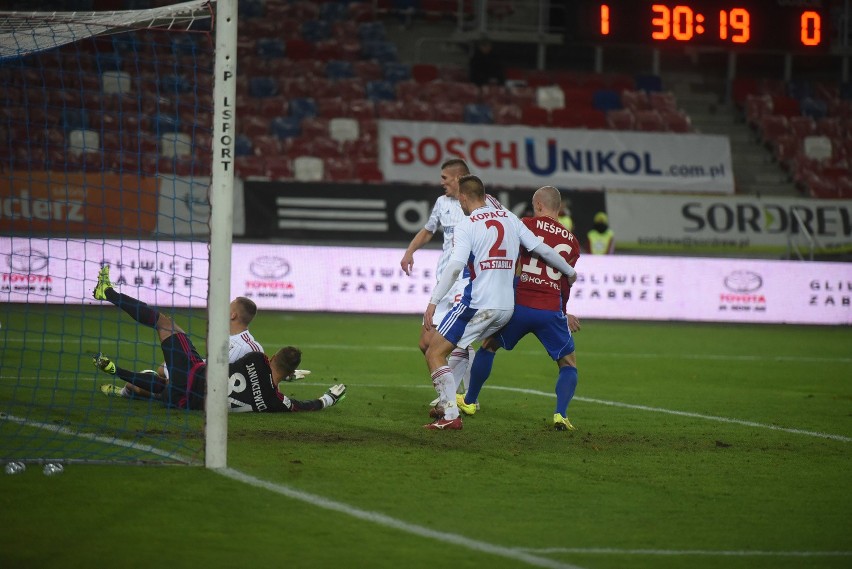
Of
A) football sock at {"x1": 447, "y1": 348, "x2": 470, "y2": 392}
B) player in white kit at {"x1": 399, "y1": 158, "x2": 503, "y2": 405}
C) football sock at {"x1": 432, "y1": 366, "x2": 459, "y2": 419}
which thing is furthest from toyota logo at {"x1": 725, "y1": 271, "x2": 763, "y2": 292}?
football sock at {"x1": 432, "y1": 366, "x2": 459, "y2": 419}

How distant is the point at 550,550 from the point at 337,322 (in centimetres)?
1397

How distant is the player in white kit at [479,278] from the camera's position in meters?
8.65

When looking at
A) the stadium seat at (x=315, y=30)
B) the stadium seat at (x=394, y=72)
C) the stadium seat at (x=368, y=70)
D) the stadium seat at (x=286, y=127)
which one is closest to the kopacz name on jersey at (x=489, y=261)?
the stadium seat at (x=286, y=127)

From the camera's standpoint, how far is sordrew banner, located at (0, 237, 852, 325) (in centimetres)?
1850

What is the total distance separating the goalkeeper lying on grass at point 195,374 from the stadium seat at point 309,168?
15105mm

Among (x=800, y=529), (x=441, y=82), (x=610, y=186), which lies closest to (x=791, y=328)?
(x=610, y=186)

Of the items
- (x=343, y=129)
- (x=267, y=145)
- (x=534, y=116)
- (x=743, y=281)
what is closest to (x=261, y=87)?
(x=267, y=145)

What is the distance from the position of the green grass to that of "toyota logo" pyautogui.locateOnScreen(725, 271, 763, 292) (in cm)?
790

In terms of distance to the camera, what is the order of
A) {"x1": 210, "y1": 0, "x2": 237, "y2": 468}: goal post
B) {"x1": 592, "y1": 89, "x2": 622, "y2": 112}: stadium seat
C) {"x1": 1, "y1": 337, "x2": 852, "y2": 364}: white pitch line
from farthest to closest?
{"x1": 592, "y1": 89, "x2": 622, "y2": 112}: stadium seat < {"x1": 1, "y1": 337, "x2": 852, "y2": 364}: white pitch line < {"x1": 210, "y1": 0, "x2": 237, "y2": 468}: goal post

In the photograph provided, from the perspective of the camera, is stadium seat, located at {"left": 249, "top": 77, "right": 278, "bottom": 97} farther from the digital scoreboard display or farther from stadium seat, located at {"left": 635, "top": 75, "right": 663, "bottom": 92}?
stadium seat, located at {"left": 635, "top": 75, "right": 663, "bottom": 92}

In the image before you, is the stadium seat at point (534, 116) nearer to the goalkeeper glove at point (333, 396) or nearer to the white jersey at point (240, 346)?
the goalkeeper glove at point (333, 396)

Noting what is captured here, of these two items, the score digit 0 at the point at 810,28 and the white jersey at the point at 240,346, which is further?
the score digit 0 at the point at 810,28

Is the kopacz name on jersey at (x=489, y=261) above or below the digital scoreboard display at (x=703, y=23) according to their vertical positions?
below

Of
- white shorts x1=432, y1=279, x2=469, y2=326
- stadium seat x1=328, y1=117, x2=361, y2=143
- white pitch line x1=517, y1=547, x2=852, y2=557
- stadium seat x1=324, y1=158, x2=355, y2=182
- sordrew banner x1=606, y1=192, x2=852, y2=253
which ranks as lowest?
white pitch line x1=517, y1=547, x2=852, y2=557
